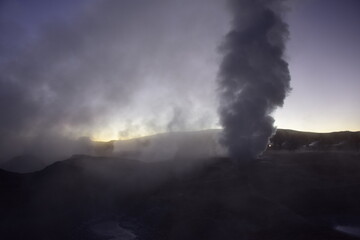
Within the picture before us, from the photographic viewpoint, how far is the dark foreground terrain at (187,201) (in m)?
23.8

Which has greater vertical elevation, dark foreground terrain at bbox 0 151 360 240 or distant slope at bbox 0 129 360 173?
distant slope at bbox 0 129 360 173

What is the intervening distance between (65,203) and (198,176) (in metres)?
16.0

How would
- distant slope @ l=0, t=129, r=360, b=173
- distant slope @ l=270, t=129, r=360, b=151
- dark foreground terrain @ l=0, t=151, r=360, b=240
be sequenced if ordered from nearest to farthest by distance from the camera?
dark foreground terrain @ l=0, t=151, r=360, b=240, distant slope @ l=0, t=129, r=360, b=173, distant slope @ l=270, t=129, r=360, b=151

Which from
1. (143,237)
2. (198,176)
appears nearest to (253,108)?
(198,176)

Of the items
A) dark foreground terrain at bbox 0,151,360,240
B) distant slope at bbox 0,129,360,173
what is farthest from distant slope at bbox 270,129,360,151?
dark foreground terrain at bbox 0,151,360,240

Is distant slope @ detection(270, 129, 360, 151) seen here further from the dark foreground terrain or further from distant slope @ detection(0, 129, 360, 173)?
the dark foreground terrain

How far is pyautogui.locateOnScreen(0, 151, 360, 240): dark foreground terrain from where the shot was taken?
23.8 m

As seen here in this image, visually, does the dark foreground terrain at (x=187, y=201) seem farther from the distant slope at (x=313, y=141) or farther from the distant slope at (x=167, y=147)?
the distant slope at (x=313, y=141)

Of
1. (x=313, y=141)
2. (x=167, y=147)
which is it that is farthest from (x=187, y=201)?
(x=313, y=141)

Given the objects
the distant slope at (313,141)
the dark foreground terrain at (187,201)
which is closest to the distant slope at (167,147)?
the distant slope at (313,141)

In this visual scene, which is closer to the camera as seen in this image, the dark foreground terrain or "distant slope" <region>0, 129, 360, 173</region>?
the dark foreground terrain

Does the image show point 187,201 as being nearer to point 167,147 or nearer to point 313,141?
point 167,147

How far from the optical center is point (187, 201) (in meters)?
29.6

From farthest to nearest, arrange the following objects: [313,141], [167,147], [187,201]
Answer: [313,141]
[167,147]
[187,201]
